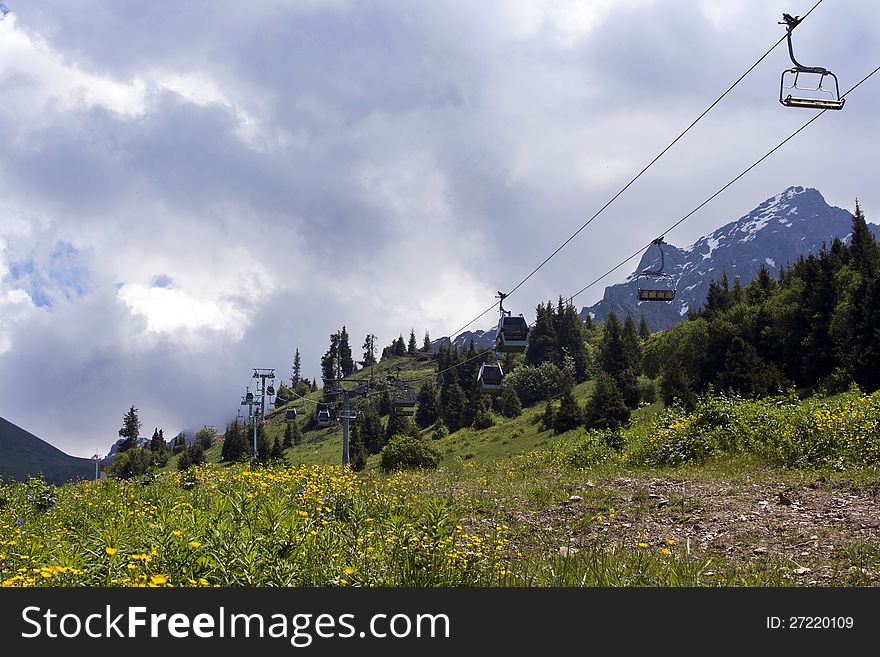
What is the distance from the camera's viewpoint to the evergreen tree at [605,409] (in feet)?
194

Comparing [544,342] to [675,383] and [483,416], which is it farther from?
[675,383]

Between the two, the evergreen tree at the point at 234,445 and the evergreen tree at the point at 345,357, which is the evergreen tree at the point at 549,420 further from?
the evergreen tree at the point at 345,357

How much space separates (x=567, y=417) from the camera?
2435 inches

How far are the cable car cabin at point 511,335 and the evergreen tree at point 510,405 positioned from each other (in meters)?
62.9

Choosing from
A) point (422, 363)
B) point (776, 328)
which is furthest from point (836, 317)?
point (422, 363)

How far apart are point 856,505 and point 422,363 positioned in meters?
175

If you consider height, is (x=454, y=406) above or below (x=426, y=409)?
below

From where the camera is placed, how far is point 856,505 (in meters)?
10.9

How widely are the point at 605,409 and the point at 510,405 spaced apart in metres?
28.1

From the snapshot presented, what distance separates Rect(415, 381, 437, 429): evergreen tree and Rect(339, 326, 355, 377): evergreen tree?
8565cm

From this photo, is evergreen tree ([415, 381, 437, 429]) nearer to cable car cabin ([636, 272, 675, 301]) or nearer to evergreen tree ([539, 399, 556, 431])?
evergreen tree ([539, 399, 556, 431])

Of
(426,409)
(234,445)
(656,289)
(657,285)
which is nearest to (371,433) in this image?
(426,409)

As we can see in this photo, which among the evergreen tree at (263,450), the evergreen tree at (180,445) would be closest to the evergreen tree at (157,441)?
the evergreen tree at (180,445)

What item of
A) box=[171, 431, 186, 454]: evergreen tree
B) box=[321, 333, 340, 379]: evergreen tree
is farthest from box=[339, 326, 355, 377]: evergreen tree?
box=[171, 431, 186, 454]: evergreen tree
